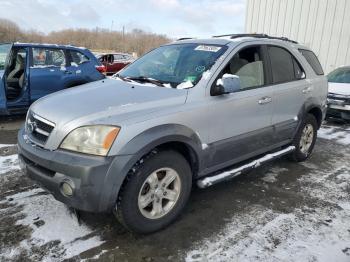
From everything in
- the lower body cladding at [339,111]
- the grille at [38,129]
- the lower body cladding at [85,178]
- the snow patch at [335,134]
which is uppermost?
the grille at [38,129]

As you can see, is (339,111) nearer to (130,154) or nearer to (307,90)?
(307,90)

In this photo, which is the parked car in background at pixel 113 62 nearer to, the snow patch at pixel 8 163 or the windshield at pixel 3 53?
the windshield at pixel 3 53

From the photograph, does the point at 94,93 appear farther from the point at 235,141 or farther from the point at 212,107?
the point at 235,141

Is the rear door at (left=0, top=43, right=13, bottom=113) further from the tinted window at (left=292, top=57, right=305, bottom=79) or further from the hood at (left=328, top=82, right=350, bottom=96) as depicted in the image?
the hood at (left=328, top=82, right=350, bottom=96)

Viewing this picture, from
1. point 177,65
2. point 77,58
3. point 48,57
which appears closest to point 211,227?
point 177,65

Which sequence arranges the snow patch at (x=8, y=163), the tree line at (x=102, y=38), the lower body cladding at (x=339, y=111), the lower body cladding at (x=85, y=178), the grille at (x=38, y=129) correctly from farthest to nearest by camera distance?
the tree line at (x=102, y=38), the lower body cladding at (x=339, y=111), the snow patch at (x=8, y=163), the grille at (x=38, y=129), the lower body cladding at (x=85, y=178)

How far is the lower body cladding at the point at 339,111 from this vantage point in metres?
8.30

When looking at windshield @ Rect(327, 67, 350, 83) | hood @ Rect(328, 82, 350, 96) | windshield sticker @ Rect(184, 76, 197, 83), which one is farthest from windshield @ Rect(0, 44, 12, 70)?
windshield @ Rect(327, 67, 350, 83)

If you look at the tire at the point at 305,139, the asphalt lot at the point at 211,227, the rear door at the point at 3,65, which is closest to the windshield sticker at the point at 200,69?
the asphalt lot at the point at 211,227

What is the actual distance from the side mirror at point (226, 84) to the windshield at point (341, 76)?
6.96 m

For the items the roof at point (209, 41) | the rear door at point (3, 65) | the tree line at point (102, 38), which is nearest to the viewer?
the roof at point (209, 41)

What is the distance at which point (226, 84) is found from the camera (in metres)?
3.42

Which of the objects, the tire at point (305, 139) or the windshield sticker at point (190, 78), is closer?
the windshield sticker at point (190, 78)

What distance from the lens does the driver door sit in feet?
11.6
